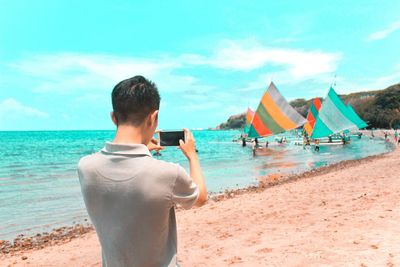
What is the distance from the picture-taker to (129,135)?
1530mm

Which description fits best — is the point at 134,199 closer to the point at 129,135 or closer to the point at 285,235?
the point at 129,135

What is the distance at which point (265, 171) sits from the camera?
1992 centimetres

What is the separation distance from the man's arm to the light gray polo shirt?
2.0 inches

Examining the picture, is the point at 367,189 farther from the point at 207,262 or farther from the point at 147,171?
the point at 147,171

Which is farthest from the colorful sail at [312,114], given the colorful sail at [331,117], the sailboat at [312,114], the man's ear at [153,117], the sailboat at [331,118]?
the man's ear at [153,117]

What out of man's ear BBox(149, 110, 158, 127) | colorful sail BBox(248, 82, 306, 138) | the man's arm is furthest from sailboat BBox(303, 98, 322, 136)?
man's ear BBox(149, 110, 158, 127)

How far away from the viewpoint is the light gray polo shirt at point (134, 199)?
1443mm

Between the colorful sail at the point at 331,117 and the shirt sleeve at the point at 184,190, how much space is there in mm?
35513

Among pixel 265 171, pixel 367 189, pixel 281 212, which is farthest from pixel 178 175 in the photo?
pixel 265 171

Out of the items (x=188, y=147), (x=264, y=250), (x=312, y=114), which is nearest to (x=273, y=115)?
(x=312, y=114)

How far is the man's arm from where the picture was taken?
162 centimetres

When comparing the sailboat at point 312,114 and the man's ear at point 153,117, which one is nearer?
the man's ear at point 153,117

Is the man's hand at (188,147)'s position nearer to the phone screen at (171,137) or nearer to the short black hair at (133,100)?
the phone screen at (171,137)

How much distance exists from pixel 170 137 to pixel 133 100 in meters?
Answer: 0.46
